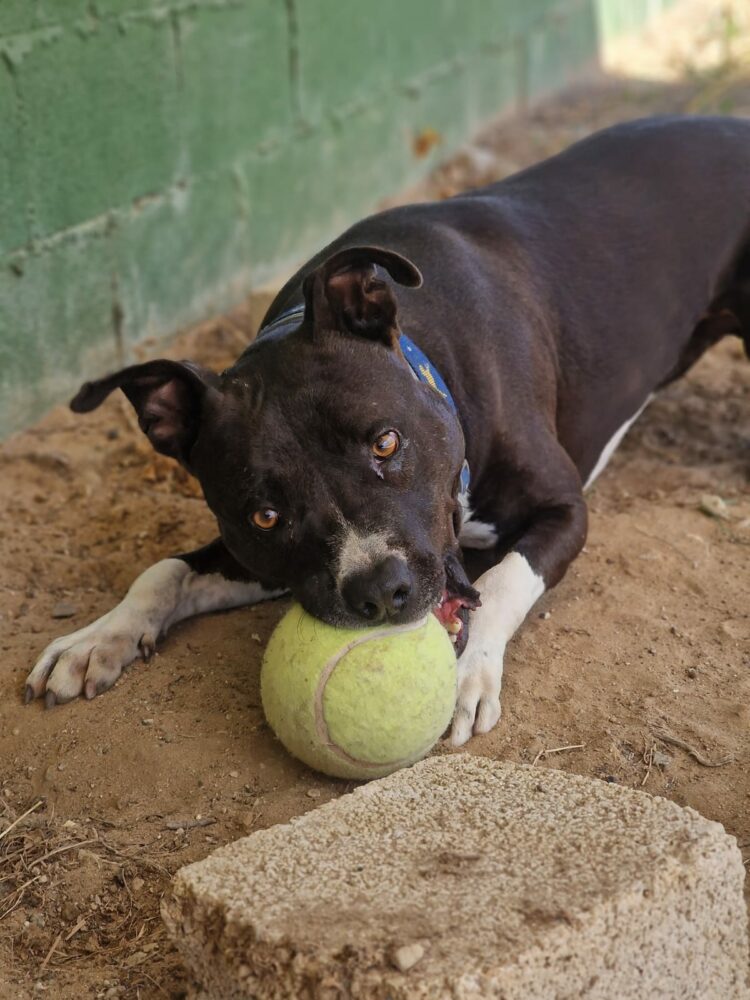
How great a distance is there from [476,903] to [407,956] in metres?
0.22

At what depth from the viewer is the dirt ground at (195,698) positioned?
2971 millimetres

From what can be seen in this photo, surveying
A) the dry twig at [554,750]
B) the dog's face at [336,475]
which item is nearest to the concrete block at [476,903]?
the dry twig at [554,750]

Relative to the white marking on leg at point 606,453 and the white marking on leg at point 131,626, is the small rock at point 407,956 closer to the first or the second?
the white marking on leg at point 131,626

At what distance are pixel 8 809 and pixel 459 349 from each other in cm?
183

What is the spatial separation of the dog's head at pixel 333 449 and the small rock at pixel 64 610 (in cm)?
83

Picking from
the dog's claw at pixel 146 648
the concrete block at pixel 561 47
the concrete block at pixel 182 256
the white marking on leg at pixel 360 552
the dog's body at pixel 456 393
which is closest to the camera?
the white marking on leg at pixel 360 552

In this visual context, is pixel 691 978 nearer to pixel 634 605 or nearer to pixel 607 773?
pixel 607 773

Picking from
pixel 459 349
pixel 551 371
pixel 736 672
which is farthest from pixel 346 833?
pixel 551 371

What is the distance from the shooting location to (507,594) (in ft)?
12.2

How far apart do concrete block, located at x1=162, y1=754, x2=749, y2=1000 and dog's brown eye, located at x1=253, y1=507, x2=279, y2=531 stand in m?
0.80

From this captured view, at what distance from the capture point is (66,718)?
140 inches

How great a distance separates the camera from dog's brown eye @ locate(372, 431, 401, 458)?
323cm

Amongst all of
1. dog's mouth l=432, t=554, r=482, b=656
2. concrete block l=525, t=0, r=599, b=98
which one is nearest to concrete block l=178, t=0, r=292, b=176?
dog's mouth l=432, t=554, r=482, b=656

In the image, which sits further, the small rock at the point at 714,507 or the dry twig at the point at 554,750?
the small rock at the point at 714,507
